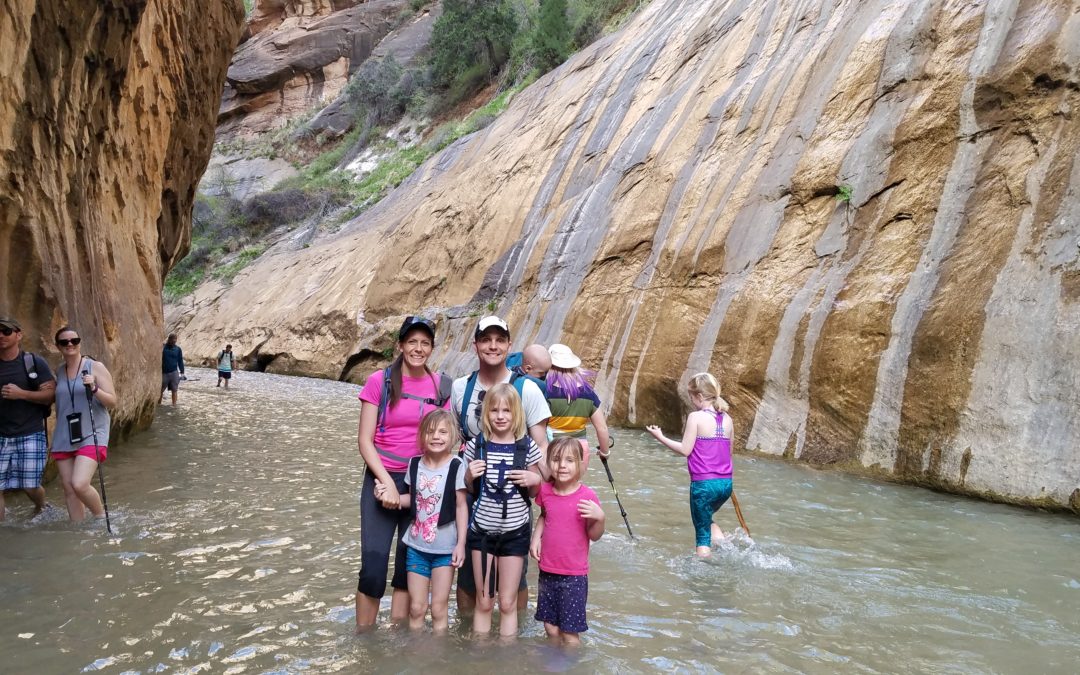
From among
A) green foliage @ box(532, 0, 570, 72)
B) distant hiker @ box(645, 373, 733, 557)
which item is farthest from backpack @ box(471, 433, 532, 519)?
green foliage @ box(532, 0, 570, 72)

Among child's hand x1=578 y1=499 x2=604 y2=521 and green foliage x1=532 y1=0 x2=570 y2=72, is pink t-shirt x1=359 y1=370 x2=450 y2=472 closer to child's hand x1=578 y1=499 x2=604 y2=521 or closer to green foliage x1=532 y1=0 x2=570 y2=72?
child's hand x1=578 y1=499 x2=604 y2=521

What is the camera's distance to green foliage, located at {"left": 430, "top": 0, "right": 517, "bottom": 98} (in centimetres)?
3509

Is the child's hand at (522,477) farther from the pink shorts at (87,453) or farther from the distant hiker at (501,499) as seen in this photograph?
the pink shorts at (87,453)

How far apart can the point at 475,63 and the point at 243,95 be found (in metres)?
24.0

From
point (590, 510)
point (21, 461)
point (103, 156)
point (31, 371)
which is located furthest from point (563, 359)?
point (103, 156)

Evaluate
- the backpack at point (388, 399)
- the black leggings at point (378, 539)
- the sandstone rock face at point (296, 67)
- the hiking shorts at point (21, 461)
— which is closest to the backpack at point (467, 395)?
the backpack at point (388, 399)

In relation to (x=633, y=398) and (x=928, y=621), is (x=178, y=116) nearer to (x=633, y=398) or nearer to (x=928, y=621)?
(x=633, y=398)

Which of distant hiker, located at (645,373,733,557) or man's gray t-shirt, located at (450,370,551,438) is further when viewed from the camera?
distant hiker, located at (645,373,733,557)

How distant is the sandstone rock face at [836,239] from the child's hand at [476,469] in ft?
18.7

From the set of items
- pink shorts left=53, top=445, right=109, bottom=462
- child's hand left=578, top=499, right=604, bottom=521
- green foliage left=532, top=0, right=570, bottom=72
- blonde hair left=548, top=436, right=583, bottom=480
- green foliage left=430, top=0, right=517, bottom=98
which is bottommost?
pink shorts left=53, top=445, right=109, bottom=462

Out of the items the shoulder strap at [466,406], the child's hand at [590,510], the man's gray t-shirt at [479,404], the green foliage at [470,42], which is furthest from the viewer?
the green foliage at [470,42]

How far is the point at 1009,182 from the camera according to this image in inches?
314

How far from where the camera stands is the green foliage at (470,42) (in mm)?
35094

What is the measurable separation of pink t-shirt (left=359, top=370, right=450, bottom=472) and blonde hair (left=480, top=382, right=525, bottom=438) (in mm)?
376
